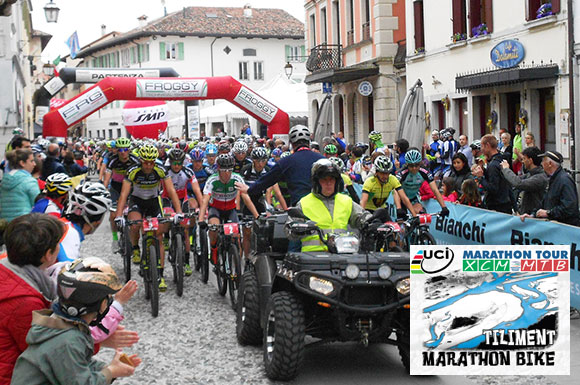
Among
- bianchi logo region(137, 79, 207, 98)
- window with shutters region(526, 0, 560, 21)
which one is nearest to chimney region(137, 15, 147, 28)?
bianchi logo region(137, 79, 207, 98)

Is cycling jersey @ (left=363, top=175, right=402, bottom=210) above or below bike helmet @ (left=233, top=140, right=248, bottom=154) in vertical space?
below

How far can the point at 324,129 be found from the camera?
24.6 meters

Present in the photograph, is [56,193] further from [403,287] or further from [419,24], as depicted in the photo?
[419,24]

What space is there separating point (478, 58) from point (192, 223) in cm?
1303

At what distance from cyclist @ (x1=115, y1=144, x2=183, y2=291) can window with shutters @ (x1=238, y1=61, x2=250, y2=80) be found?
64.1m

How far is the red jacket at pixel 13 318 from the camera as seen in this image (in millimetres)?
3363

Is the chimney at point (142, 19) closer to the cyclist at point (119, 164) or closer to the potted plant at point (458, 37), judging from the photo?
the potted plant at point (458, 37)

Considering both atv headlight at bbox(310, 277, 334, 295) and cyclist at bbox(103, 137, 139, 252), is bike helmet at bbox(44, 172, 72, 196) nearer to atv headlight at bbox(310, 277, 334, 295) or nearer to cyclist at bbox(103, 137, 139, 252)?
atv headlight at bbox(310, 277, 334, 295)

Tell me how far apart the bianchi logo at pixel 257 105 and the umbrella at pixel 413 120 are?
681 cm

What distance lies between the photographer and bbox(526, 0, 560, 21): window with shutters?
18.8m

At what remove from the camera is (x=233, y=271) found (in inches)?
373

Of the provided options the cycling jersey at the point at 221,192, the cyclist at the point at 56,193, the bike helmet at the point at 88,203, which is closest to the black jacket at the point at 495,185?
the cycling jersey at the point at 221,192

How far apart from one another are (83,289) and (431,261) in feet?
7.09

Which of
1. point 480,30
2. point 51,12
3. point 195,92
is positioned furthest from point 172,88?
point 480,30
